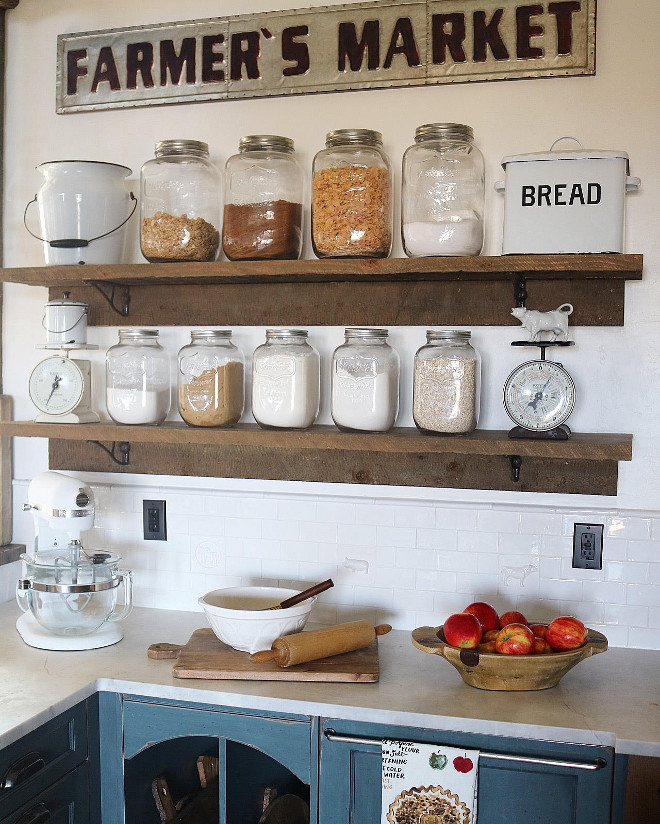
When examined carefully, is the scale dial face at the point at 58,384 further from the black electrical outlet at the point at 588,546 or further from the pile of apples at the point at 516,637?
the black electrical outlet at the point at 588,546

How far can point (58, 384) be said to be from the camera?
8.00ft

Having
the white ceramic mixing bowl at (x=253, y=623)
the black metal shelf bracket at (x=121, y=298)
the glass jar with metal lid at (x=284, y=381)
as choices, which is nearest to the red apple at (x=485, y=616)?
the white ceramic mixing bowl at (x=253, y=623)

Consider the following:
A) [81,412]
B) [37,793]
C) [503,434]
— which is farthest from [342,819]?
[81,412]

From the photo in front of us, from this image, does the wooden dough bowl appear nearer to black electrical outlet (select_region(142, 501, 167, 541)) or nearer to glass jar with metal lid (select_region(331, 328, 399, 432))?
glass jar with metal lid (select_region(331, 328, 399, 432))

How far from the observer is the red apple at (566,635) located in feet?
6.48

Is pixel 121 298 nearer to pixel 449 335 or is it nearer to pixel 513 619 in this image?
pixel 449 335

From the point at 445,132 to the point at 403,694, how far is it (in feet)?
4.43

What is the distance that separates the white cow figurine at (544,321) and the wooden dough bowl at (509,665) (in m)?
0.75

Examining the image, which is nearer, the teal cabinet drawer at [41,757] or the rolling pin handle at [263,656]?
the teal cabinet drawer at [41,757]

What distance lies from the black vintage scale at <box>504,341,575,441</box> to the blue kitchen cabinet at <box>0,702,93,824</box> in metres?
1.24

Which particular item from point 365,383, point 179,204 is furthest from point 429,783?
point 179,204

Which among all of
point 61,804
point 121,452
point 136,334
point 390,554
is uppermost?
point 136,334

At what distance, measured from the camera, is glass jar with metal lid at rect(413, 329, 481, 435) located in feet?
6.97

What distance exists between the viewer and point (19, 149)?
2678 mm
